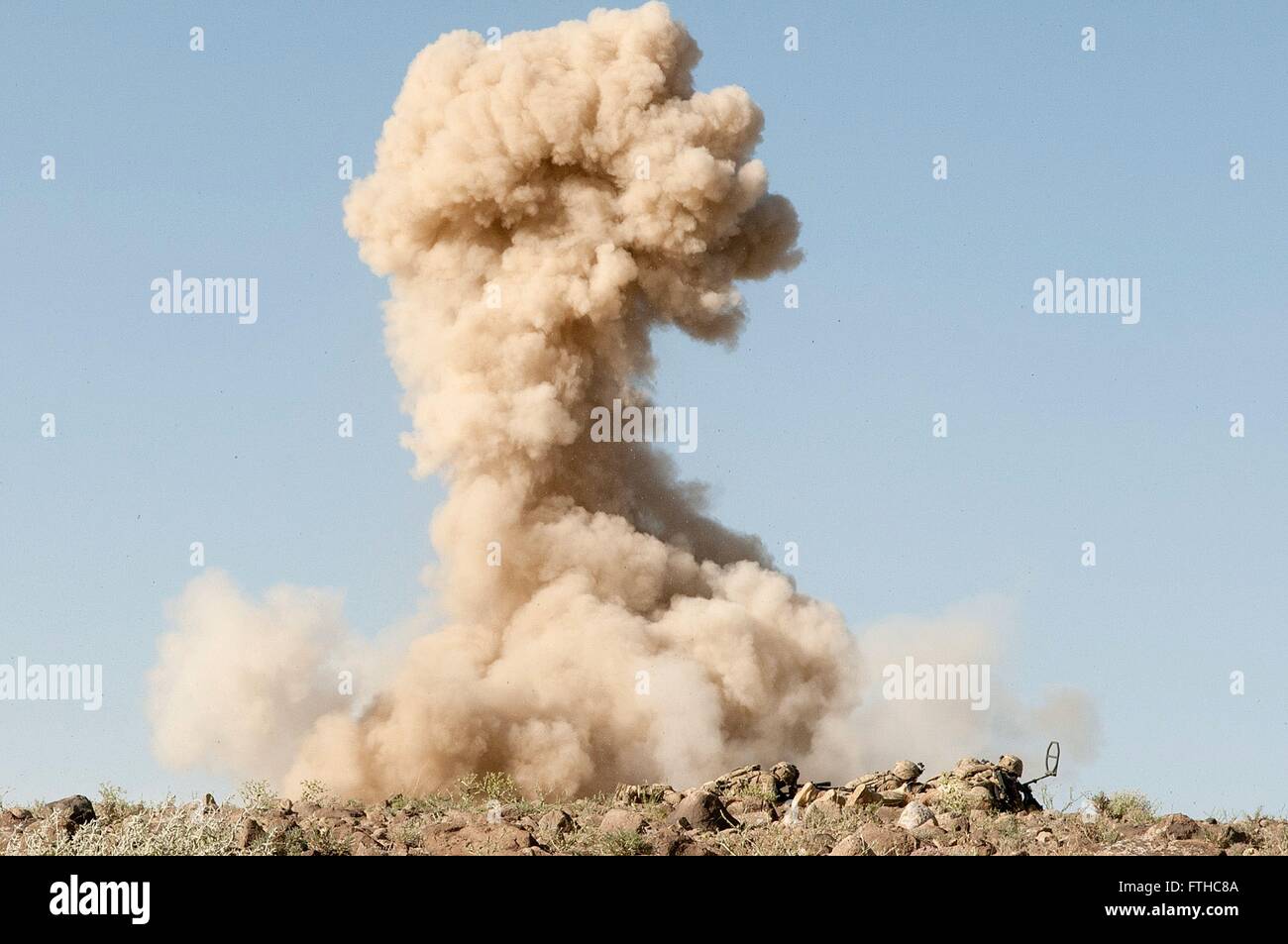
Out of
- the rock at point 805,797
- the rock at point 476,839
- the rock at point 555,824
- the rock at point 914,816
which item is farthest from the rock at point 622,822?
the rock at point 805,797

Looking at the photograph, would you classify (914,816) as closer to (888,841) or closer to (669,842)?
(888,841)

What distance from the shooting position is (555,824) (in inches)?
909

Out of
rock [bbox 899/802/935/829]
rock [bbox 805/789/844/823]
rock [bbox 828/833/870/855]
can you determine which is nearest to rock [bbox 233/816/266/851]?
rock [bbox 828/833/870/855]

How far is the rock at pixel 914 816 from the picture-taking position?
953 inches

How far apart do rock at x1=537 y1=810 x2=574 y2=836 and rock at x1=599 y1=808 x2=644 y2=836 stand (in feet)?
1.39

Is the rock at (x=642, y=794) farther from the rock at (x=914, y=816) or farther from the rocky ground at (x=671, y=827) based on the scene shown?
the rock at (x=914, y=816)

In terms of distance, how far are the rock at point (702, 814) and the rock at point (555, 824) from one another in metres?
1.32

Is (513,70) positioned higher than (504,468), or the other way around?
(513,70)

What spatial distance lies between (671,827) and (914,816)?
11.4ft

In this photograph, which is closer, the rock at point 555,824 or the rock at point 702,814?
the rock at point 555,824
